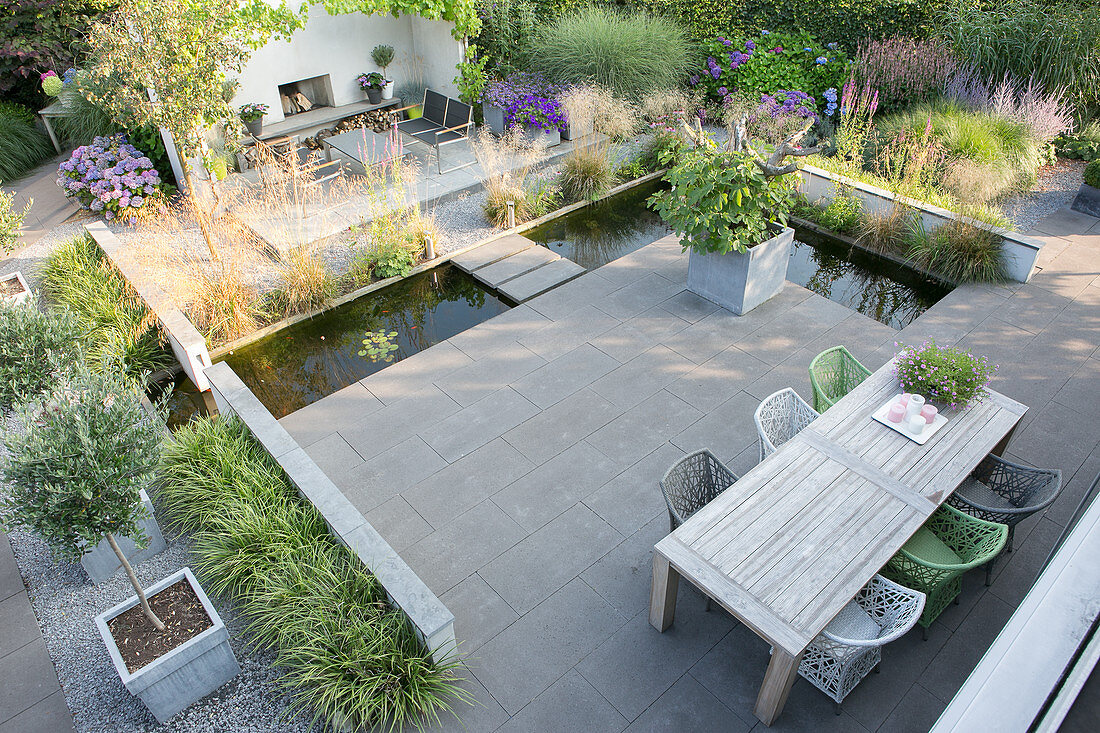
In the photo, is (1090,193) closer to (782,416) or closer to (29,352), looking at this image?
(782,416)

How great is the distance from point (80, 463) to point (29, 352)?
5.78 ft

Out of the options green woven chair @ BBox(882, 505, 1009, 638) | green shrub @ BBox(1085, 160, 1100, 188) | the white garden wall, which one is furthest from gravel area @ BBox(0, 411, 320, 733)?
green shrub @ BBox(1085, 160, 1100, 188)

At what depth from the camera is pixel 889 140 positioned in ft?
24.4

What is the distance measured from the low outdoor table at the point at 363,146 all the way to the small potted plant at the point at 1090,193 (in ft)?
22.5

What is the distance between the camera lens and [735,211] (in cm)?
A: 536

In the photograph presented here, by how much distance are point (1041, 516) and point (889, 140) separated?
15.8ft

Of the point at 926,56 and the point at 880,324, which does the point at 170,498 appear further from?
the point at 926,56

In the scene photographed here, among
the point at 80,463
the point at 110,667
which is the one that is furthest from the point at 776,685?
the point at 110,667

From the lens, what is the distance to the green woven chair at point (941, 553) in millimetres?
3096

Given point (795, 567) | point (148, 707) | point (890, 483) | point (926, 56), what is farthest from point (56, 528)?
point (926, 56)

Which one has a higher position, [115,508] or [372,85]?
[372,85]

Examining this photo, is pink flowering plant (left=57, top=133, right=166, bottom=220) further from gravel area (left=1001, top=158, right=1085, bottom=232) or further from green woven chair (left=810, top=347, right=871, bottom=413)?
gravel area (left=1001, top=158, right=1085, bottom=232)

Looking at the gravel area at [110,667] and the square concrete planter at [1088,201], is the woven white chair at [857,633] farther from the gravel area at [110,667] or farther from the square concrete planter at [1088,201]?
the square concrete planter at [1088,201]

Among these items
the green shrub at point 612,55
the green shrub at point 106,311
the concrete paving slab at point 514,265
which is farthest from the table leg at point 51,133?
the concrete paving slab at point 514,265
